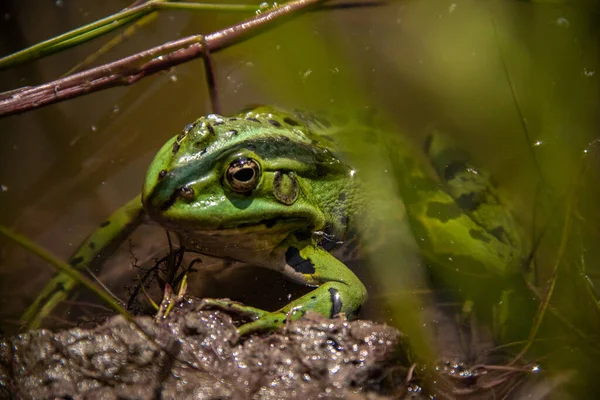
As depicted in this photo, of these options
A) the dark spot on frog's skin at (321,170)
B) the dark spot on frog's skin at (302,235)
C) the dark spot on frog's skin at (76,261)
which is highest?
the dark spot on frog's skin at (321,170)

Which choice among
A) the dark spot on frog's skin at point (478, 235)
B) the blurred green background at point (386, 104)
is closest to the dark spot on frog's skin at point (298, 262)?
the blurred green background at point (386, 104)

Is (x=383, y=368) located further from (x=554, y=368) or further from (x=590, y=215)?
(x=590, y=215)

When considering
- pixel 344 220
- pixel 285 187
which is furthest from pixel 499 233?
pixel 285 187

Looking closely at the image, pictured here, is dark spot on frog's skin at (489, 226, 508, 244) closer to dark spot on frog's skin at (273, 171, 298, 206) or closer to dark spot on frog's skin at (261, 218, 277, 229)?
dark spot on frog's skin at (273, 171, 298, 206)

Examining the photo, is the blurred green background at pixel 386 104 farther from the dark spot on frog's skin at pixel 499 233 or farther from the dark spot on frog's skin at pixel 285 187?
the dark spot on frog's skin at pixel 285 187

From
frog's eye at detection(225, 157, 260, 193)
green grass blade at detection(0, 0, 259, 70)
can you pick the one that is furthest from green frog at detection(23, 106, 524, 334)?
green grass blade at detection(0, 0, 259, 70)

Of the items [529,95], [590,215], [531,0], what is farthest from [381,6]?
[590,215]
